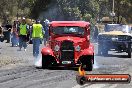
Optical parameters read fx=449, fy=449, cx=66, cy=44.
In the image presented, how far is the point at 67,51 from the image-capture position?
1614 centimetres

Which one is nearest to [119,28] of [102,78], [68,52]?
[68,52]

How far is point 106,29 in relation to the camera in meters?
26.8

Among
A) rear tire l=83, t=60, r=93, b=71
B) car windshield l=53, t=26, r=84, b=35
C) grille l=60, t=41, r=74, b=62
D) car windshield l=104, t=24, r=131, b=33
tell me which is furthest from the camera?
car windshield l=104, t=24, r=131, b=33

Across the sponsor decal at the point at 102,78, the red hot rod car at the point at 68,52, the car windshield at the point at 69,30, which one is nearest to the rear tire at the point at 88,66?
the red hot rod car at the point at 68,52

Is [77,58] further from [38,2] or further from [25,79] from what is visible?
[38,2]

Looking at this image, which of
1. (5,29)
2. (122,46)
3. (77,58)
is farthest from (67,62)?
(5,29)

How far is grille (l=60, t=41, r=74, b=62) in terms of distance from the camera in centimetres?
1611

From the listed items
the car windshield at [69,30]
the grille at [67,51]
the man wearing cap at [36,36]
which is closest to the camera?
the grille at [67,51]

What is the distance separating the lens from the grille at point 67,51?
52.9ft

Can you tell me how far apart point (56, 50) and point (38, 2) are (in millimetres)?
37613

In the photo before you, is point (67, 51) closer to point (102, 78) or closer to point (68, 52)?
point (68, 52)

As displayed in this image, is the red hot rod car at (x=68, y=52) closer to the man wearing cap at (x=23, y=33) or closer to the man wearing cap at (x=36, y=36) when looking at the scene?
the man wearing cap at (x=36, y=36)

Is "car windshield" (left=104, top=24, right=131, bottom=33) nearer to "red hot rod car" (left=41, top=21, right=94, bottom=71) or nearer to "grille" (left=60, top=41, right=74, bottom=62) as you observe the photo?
"red hot rod car" (left=41, top=21, right=94, bottom=71)

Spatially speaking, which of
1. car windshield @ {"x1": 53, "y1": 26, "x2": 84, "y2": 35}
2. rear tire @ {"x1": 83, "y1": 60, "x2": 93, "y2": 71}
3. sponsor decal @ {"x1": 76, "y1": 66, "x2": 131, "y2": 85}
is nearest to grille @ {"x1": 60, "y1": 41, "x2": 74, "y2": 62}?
rear tire @ {"x1": 83, "y1": 60, "x2": 93, "y2": 71}
